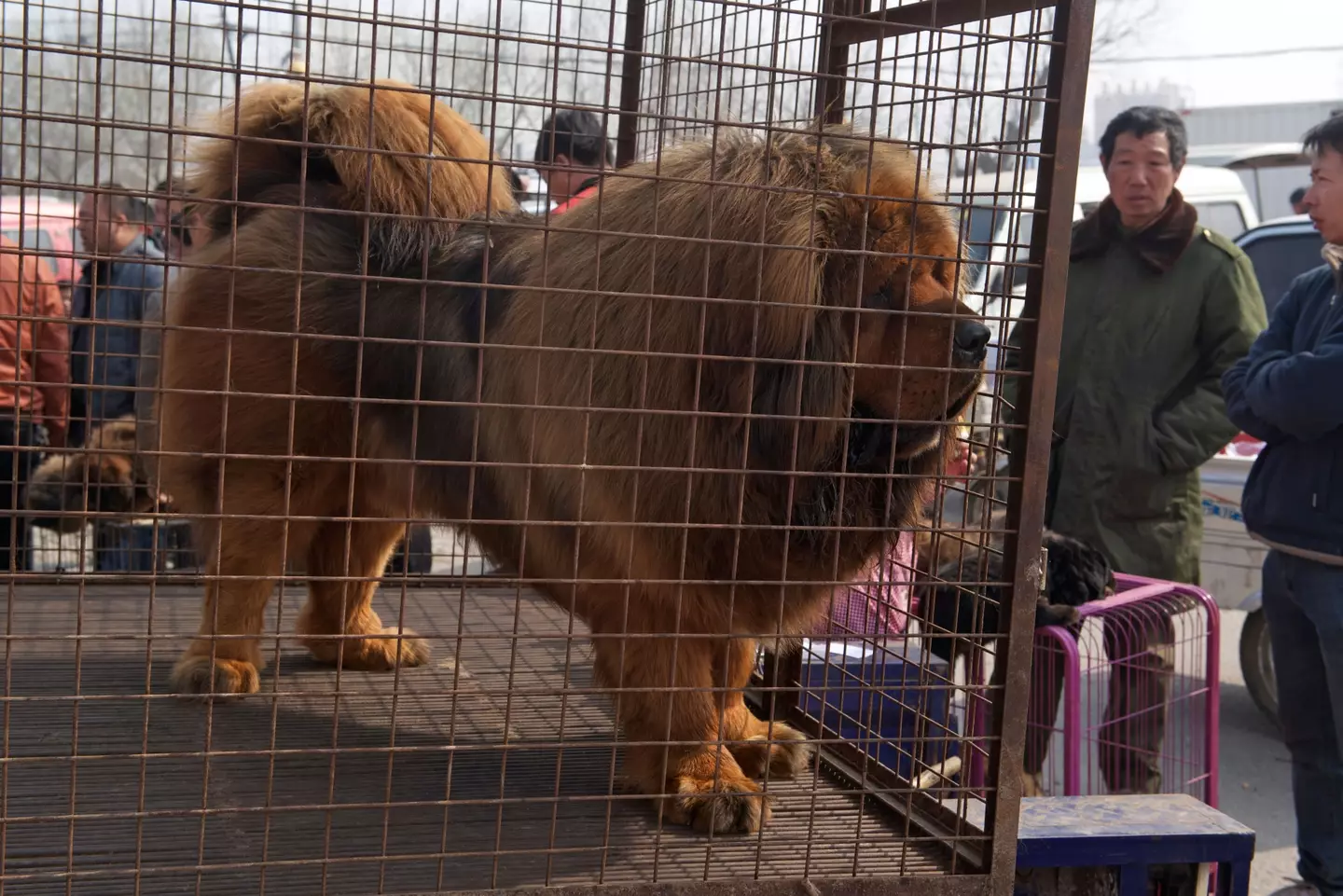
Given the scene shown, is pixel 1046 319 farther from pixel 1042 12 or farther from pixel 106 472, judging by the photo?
pixel 106 472

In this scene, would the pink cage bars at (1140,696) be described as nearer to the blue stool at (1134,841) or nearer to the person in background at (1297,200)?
the blue stool at (1134,841)

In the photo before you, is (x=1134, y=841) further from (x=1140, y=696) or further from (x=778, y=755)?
Result: (x=1140, y=696)

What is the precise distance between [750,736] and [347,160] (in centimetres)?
176

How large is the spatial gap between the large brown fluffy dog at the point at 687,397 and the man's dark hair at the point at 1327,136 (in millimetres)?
1700

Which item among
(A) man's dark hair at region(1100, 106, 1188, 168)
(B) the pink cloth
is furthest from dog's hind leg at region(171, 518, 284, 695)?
(A) man's dark hair at region(1100, 106, 1188, 168)

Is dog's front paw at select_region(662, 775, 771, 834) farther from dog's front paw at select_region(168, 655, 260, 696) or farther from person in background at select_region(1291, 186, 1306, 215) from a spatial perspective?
person in background at select_region(1291, 186, 1306, 215)

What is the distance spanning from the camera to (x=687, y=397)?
2252 mm

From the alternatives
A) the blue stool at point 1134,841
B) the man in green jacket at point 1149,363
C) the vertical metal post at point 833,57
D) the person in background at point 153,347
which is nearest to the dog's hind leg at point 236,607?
the person in background at point 153,347

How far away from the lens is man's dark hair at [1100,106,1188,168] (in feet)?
14.3

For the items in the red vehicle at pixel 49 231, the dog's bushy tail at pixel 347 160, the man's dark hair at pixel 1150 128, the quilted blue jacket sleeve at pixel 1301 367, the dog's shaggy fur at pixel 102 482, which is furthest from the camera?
the red vehicle at pixel 49 231

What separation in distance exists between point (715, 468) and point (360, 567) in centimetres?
170

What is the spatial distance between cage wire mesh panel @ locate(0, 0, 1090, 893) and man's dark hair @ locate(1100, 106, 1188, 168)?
5.68 ft

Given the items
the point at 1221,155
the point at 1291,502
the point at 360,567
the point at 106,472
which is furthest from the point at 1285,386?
the point at 1221,155

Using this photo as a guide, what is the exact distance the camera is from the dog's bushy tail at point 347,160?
9.68 ft
